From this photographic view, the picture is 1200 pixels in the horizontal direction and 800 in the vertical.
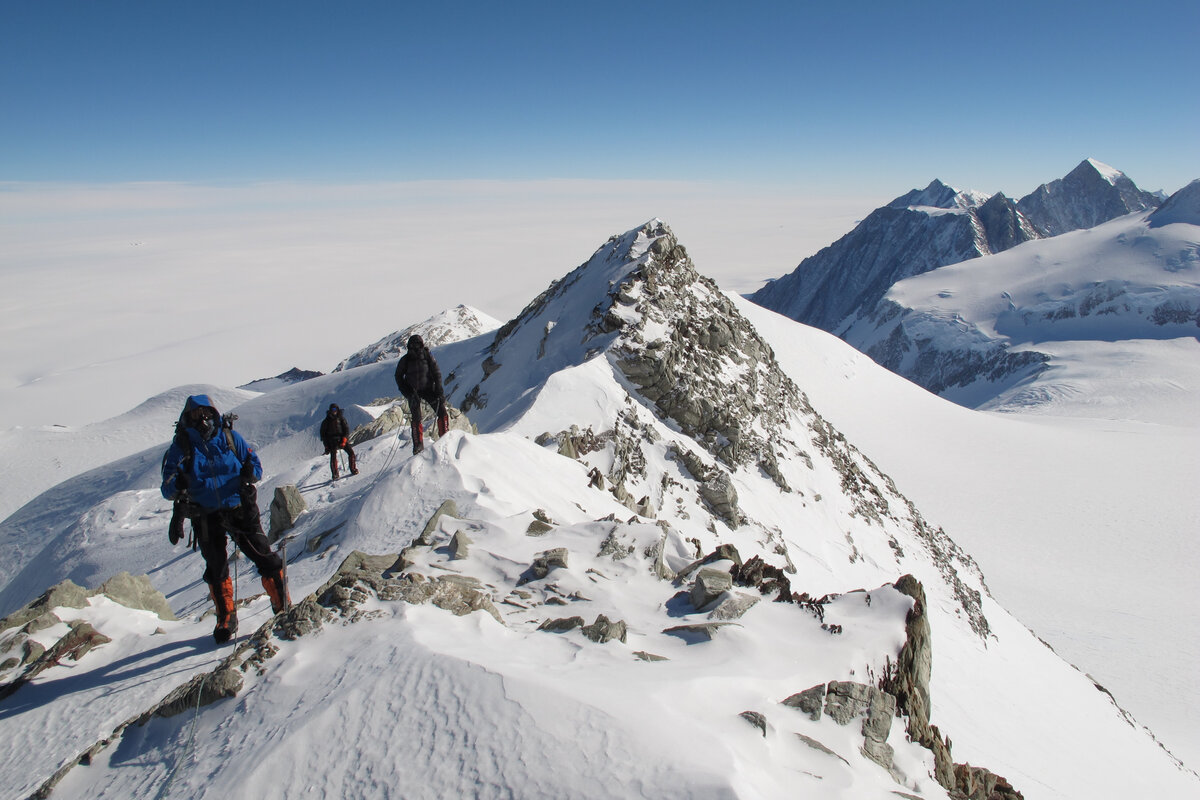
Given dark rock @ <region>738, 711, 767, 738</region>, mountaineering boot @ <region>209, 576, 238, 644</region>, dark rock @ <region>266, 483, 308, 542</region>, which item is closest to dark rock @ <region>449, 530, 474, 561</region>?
mountaineering boot @ <region>209, 576, 238, 644</region>

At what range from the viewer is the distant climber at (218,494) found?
19.7ft

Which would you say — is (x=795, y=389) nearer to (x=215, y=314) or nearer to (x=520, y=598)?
(x=520, y=598)

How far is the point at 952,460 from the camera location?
42906mm

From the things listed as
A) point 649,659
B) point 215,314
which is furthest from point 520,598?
point 215,314

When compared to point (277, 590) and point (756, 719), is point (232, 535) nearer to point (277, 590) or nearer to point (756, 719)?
point (277, 590)

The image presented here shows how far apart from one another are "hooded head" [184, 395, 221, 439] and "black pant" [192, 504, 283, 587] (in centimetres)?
86

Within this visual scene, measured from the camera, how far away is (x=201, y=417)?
6.08 meters

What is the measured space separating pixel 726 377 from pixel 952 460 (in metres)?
26.7

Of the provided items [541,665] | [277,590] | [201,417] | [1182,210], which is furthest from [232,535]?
[1182,210]

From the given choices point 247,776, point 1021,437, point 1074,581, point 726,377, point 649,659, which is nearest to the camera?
point 247,776

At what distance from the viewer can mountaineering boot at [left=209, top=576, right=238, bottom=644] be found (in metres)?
6.16

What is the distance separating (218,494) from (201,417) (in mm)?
816

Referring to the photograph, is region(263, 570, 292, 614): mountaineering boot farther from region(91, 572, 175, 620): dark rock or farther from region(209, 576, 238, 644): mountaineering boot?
region(91, 572, 175, 620): dark rock

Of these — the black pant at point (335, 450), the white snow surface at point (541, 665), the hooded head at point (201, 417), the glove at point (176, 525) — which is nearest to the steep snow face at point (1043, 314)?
the white snow surface at point (541, 665)
